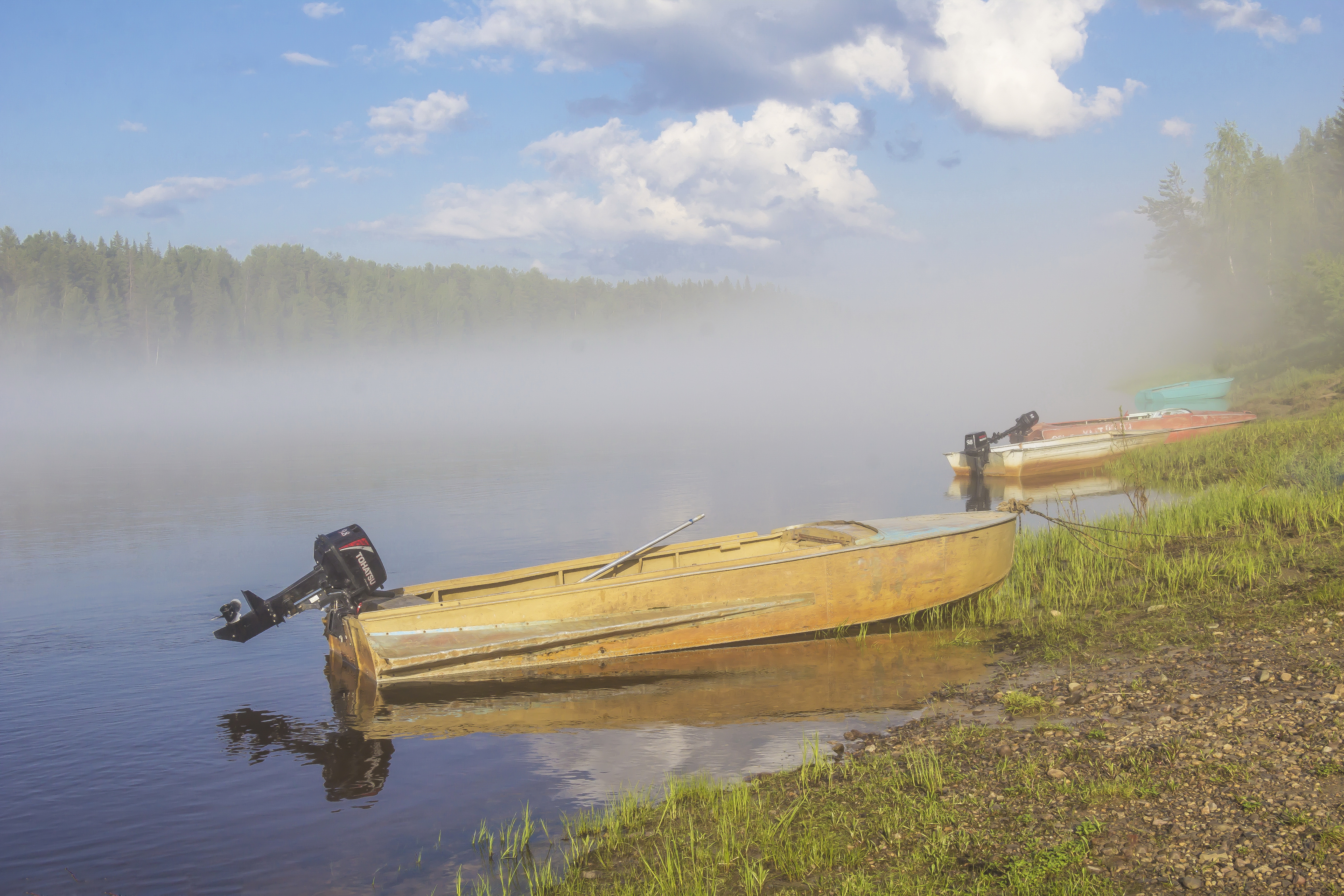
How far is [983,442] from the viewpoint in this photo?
99.5ft

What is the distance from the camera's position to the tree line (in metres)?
46.4

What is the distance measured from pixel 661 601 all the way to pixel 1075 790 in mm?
6446

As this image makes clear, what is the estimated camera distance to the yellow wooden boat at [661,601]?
10.9 metres

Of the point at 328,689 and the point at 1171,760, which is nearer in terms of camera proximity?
the point at 1171,760

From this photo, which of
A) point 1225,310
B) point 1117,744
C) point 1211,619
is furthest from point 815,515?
point 1225,310

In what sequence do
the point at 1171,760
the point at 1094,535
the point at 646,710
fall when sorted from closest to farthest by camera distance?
the point at 1171,760 < the point at 646,710 < the point at 1094,535

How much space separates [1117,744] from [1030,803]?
1261 millimetres

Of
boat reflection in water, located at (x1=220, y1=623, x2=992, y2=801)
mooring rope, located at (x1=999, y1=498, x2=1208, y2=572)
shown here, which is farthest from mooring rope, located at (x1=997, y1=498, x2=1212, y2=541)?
boat reflection in water, located at (x1=220, y1=623, x2=992, y2=801)

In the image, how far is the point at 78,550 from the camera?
21.5 m

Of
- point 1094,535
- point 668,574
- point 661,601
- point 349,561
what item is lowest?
point 1094,535

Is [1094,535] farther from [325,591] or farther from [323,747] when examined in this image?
[323,747]

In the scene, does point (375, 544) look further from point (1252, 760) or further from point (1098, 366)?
point (1098, 366)

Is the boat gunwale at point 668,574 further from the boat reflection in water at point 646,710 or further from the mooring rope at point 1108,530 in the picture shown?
the mooring rope at point 1108,530

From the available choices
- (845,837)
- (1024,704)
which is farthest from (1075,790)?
(1024,704)
